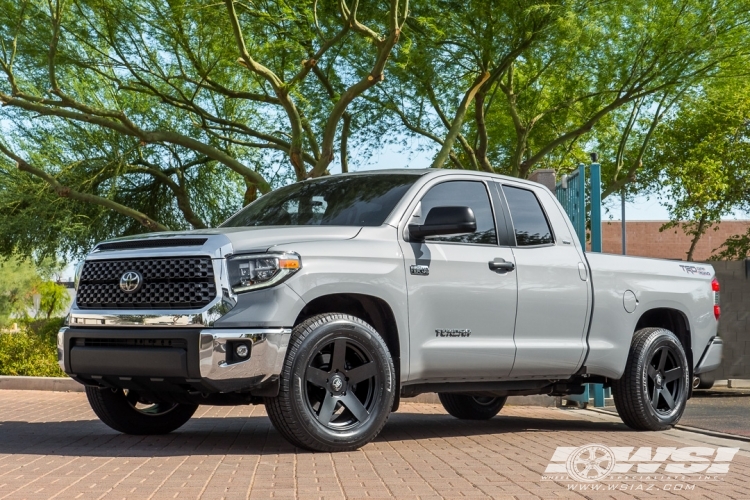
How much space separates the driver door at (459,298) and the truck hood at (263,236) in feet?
1.86

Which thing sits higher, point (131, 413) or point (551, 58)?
point (551, 58)

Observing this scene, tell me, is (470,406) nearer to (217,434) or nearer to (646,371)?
(646,371)

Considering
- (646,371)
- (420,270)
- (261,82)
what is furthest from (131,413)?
(261,82)

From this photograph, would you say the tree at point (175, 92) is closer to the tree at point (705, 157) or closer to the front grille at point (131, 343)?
the front grille at point (131, 343)

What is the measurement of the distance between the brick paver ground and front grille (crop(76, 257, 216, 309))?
1026 millimetres

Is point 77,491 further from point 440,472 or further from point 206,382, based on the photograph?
point 440,472

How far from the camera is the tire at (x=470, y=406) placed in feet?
36.1

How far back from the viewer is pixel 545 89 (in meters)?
26.0

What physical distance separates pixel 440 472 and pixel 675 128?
30251mm

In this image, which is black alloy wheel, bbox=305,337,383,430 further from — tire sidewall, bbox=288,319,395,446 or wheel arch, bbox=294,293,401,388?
wheel arch, bbox=294,293,401,388

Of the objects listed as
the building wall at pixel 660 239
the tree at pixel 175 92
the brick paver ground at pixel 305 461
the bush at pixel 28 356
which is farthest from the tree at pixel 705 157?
the building wall at pixel 660 239

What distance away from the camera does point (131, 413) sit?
888 centimetres

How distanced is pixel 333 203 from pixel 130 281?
177cm

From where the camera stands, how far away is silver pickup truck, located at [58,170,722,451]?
23.8 ft
